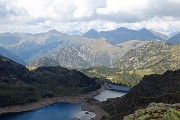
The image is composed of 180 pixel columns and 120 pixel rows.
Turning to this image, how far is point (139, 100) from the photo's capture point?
195 meters

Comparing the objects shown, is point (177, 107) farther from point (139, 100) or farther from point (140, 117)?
point (139, 100)

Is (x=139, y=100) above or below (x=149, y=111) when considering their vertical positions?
below

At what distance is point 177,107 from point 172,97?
4265 inches

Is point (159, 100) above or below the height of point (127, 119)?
below

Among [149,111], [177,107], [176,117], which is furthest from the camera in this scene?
[177,107]

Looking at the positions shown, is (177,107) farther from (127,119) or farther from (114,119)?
(114,119)

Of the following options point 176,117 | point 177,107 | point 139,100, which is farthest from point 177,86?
point 176,117

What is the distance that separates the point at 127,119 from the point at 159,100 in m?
123

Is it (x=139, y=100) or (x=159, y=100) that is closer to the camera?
(x=159, y=100)

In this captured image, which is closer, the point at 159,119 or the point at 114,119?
the point at 159,119

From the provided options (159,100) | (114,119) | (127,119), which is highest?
(127,119)

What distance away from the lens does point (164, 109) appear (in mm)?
42750

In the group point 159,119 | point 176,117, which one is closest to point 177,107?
point 159,119

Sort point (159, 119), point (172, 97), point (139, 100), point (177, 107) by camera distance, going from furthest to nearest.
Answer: point (139, 100) < point (172, 97) < point (177, 107) < point (159, 119)
